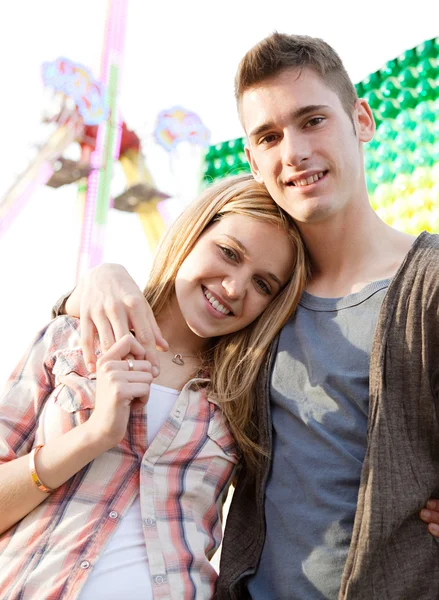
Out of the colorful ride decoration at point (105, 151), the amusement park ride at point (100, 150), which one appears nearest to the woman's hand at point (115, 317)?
the amusement park ride at point (100, 150)

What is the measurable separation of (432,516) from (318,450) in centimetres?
25

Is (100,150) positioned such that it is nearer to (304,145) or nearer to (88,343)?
(304,145)

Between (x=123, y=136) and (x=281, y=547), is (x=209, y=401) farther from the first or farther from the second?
(x=123, y=136)

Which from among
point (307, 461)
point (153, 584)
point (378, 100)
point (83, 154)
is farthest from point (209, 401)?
point (83, 154)

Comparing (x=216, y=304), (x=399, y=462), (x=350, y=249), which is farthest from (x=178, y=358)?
(x=399, y=462)

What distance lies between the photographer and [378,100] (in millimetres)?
3238

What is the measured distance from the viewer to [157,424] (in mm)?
1471

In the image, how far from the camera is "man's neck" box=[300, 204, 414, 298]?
155 cm

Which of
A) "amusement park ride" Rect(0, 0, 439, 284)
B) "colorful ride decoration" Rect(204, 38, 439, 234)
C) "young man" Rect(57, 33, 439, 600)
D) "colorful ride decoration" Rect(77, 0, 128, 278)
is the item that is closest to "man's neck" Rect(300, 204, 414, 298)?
"young man" Rect(57, 33, 439, 600)

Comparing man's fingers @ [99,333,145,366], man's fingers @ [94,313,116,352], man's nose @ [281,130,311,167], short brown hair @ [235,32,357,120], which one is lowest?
man's fingers @ [99,333,145,366]

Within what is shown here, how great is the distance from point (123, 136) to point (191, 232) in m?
4.60

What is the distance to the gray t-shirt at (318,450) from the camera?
Answer: 1.31 meters

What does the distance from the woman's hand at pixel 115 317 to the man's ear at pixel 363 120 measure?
0.71m

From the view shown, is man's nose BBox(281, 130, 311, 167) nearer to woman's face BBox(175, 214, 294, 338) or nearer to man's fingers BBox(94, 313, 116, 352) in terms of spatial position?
woman's face BBox(175, 214, 294, 338)
